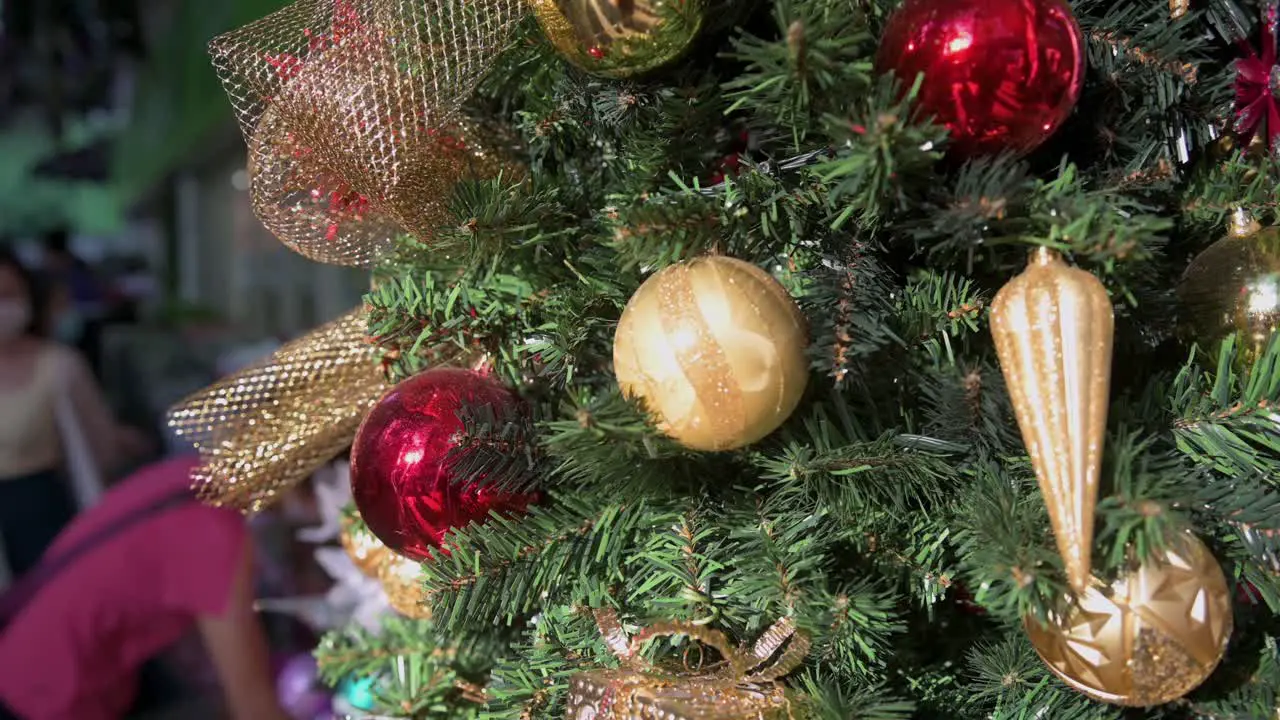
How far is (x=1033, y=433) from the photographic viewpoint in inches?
13.2

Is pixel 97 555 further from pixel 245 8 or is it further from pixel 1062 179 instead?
pixel 245 8

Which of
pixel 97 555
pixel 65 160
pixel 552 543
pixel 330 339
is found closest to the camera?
pixel 552 543

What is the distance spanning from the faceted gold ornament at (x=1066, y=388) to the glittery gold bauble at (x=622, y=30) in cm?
18

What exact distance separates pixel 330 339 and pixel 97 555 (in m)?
0.83

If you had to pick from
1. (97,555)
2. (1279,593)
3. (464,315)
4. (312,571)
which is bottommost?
(312,571)

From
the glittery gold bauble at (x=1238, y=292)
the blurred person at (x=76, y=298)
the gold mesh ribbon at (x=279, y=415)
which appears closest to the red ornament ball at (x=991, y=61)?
the glittery gold bauble at (x=1238, y=292)

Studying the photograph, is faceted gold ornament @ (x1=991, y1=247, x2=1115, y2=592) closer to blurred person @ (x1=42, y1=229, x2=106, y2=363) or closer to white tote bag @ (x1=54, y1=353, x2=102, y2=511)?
white tote bag @ (x1=54, y1=353, x2=102, y2=511)

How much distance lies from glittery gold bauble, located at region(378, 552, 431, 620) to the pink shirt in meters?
0.68

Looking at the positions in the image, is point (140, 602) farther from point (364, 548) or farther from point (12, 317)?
point (12, 317)

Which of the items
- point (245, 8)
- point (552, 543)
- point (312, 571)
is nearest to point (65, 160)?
point (245, 8)

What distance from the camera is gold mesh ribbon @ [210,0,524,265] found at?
44 centimetres

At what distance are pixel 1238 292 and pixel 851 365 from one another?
0.68 ft

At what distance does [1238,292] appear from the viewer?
43cm

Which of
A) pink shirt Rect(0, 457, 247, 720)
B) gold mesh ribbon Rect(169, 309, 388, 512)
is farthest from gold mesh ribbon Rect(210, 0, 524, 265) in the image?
pink shirt Rect(0, 457, 247, 720)
